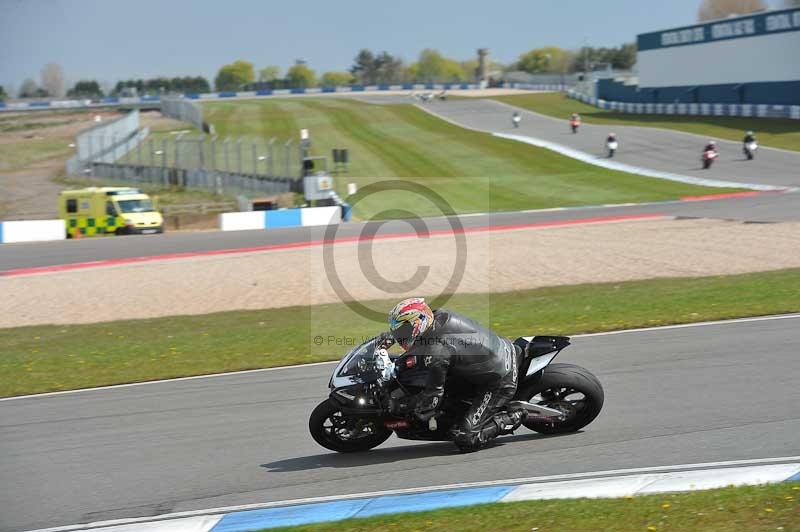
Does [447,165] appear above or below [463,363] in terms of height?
above

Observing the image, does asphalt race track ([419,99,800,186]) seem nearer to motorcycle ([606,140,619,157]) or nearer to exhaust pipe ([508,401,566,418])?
motorcycle ([606,140,619,157])

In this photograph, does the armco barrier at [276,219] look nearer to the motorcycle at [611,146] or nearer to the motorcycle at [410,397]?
the motorcycle at [611,146]

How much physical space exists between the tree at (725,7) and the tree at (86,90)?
102 m

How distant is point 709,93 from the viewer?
225 ft

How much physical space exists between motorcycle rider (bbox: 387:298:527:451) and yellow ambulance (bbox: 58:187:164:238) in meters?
28.3

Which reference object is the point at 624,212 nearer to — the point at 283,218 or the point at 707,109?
the point at 283,218

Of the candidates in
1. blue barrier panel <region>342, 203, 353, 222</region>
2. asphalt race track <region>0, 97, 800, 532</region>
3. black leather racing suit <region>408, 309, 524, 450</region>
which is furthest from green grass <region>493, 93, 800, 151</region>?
black leather racing suit <region>408, 309, 524, 450</region>

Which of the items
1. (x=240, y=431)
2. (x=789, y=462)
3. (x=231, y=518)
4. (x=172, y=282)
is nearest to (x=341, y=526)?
(x=231, y=518)

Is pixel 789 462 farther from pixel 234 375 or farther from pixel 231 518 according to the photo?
pixel 234 375

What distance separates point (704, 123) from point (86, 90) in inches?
4269

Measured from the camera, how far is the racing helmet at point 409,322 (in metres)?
7.70

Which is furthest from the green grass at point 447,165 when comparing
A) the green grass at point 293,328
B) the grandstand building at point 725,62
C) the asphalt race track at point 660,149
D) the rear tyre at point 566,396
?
the rear tyre at point 566,396

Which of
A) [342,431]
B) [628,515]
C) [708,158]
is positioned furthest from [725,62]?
[628,515]

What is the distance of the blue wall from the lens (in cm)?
5859
